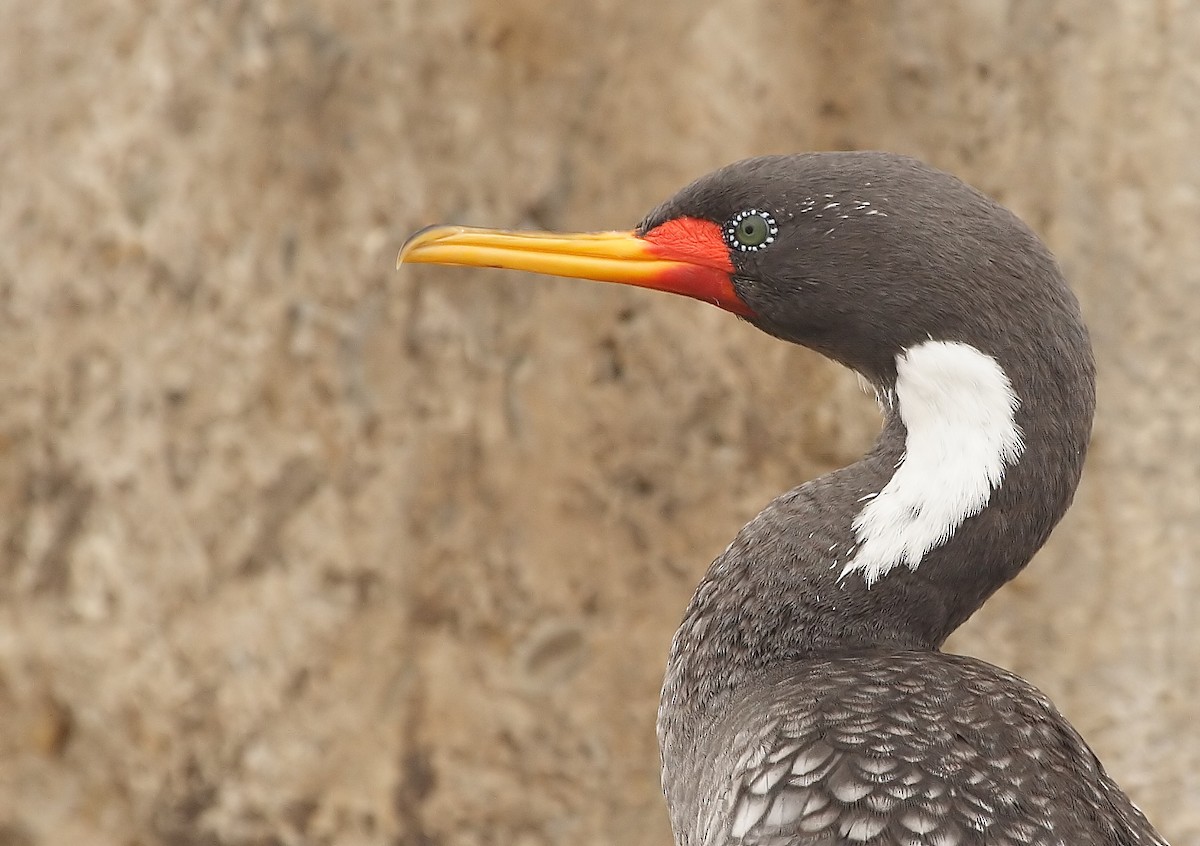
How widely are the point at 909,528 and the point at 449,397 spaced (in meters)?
2.02

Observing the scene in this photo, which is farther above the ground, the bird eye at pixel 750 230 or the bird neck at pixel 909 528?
the bird eye at pixel 750 230

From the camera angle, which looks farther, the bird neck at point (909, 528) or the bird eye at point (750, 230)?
the bird eye at point (750, 230)

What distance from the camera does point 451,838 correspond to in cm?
383

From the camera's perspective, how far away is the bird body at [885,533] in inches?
68.5

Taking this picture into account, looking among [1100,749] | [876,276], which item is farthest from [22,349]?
[1100,749]

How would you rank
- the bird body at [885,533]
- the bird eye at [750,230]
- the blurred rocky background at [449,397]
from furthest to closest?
the blurred rocky background at [449,397]
the bird eye at [750,230]
the bird body at [885,533]

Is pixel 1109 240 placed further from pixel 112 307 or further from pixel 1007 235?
pixel 112 307

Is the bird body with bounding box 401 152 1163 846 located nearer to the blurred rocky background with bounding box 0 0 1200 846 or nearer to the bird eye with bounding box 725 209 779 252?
the bird eye with bounding box 725 209 779 252

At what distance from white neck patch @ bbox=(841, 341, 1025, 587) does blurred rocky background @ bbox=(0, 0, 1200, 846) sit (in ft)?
6.01

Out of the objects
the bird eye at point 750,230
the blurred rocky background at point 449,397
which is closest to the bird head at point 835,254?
the bird eye at point 750,230

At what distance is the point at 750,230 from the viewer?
2.03 meters

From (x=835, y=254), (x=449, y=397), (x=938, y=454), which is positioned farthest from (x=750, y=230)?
(x=449, y=397)

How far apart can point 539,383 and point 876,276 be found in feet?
6.31

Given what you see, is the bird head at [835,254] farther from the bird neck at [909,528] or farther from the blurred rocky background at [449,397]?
the blurred rocky background at [449,397]
